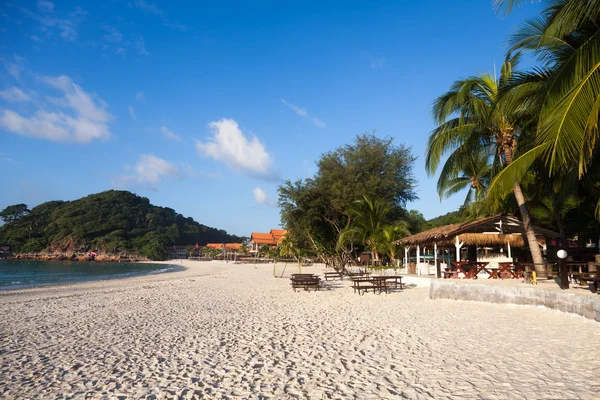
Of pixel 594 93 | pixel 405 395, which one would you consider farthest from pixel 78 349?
pixel 594 93

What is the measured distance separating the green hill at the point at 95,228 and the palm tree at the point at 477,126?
9570 centimetres

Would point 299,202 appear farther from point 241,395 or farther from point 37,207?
point 37,207

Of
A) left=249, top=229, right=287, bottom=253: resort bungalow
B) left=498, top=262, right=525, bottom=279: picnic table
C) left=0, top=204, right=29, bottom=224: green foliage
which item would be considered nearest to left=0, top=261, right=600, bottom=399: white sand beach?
left=498, top=262, right=525, bottom=279: picnic table

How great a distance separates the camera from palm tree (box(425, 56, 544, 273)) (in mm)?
12922

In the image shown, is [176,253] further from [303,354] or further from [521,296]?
[303,354]

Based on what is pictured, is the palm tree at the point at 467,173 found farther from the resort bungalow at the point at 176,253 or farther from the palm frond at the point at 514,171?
the resort bungalow at the point at 176,253

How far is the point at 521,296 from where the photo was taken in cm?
1020

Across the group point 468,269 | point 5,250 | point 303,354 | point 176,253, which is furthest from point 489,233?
point 5,250

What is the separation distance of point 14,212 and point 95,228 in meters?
30.8

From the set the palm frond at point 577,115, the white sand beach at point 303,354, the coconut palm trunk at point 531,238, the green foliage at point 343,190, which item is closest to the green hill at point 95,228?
the green foliage at point 343,190

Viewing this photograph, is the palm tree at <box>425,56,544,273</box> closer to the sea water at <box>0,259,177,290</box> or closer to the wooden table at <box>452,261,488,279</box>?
the wooden table at <box>452,261,488,279</box>

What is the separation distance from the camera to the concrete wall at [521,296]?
8.07 metres

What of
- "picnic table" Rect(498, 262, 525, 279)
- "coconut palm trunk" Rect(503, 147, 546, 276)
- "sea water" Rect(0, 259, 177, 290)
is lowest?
"sea water" Rect(0, 259, 177, 290)

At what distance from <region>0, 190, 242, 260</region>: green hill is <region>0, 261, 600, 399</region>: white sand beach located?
9572cm
